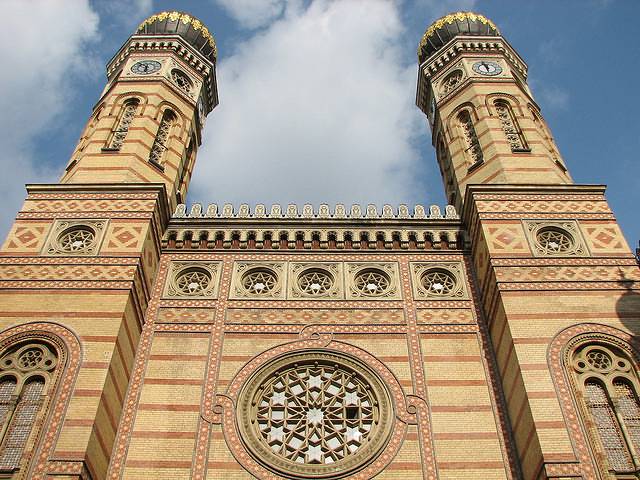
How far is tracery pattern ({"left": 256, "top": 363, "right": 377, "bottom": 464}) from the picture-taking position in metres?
9.35

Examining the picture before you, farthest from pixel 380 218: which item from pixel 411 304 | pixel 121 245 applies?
pixel 121 245

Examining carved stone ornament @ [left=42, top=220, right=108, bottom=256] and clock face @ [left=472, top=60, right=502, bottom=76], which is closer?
carved stone ornament @ [left=42, top=220, right=108, bottom=256]

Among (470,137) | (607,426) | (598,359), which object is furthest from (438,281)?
(470,137)

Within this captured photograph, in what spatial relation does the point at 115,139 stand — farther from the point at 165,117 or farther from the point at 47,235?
the point at 47,235

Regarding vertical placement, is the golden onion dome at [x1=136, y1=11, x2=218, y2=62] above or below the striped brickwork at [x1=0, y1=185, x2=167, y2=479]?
above

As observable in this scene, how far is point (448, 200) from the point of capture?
15.1m

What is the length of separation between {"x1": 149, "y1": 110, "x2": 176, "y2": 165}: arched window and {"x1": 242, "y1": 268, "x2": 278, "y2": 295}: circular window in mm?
3465

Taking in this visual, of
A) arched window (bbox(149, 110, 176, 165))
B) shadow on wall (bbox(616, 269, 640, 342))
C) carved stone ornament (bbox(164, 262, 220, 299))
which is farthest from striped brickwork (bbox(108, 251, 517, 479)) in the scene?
arched window (bbox(149, 110, 176, 165))

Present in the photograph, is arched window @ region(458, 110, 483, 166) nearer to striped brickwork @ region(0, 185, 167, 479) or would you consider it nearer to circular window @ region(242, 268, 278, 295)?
circular window @ region(242, 268, 278, 295)

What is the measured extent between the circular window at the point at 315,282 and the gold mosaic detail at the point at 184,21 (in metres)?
8.62

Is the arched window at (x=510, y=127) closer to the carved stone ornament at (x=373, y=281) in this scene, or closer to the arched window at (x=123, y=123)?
the carved stone ornament at (x=373, y=281)

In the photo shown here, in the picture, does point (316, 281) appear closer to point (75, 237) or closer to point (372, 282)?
point (372, 282)

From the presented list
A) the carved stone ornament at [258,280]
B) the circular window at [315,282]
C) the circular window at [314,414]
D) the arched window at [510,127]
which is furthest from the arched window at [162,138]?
the arched window at [510,127]

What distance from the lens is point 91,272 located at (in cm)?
1053
